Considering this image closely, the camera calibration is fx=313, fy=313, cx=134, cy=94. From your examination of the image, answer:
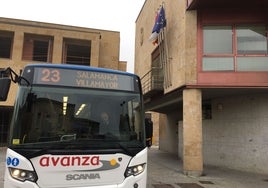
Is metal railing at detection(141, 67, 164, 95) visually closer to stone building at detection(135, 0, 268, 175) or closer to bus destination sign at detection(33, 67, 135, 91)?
stone building at detection(135, 0, 268, 175)

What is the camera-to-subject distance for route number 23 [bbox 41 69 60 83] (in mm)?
5594

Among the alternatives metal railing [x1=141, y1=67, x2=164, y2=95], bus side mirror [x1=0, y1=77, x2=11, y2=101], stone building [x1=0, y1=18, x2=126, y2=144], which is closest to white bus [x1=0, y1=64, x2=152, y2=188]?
bus side mirror [x1=0, y1=77, x2=11, y2=101]

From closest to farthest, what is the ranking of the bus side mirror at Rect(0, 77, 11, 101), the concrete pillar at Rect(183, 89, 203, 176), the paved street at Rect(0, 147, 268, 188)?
1. the bus side mirror at Rect(0, 77, 11, 101)
2. the paved street at Rect(0, 147, 268, 188)
3. the concrete pillar at Rect(183, 89, 203, 176)

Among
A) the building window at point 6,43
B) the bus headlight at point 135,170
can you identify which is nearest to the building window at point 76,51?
the building window at point 6,43

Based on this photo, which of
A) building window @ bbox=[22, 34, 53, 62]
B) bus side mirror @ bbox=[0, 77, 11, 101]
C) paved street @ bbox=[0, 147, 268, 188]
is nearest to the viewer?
bus side mirror @ bbox=[0, 77, 11, 101]

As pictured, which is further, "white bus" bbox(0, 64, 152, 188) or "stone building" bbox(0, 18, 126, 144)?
"stone building" bbox(0, 18, 126, 144)

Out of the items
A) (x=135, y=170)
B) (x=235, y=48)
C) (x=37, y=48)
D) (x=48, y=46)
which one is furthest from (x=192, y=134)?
(x=37, y=48)

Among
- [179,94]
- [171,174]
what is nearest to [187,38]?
[179,94]

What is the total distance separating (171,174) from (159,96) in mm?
5424

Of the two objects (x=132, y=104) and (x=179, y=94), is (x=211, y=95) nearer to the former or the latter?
(x=179, y=94)

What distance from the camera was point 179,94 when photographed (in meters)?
14.8

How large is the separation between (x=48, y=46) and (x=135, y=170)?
83.8ft

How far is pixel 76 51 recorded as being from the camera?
3231 cm

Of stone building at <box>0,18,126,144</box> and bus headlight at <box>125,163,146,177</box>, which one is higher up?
stone building at <box>0,18,126,144</box>
